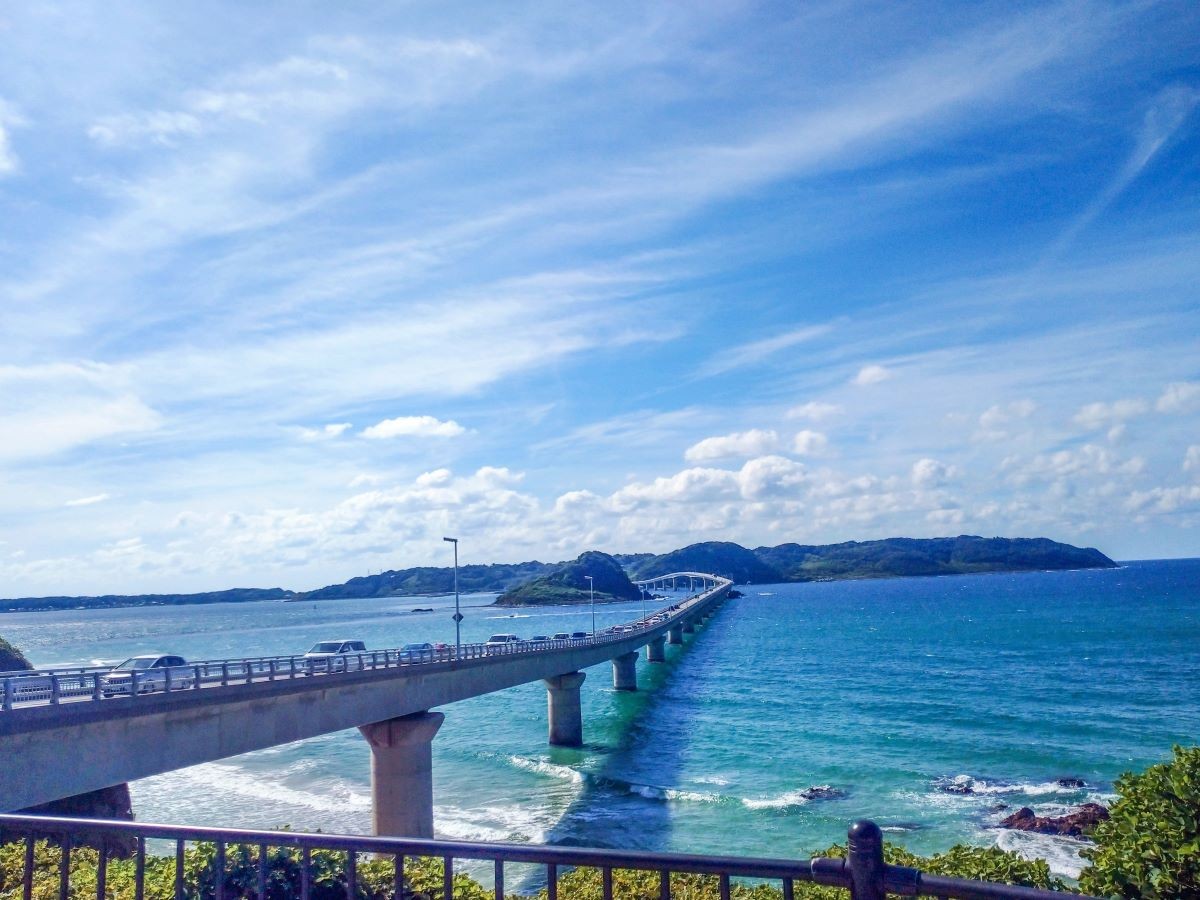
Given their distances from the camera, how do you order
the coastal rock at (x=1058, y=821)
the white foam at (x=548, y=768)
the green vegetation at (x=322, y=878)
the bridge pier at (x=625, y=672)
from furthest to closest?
the bridge pier at (x=625, y=672) < the white foam at (x=548, y=768) < the coastal rock at (x=1058, y=821) < the green vegetation at (x=322, y=878)

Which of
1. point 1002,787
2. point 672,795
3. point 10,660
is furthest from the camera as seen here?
point 10,660

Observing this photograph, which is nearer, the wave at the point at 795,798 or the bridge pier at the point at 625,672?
the wave at the point at 795,798

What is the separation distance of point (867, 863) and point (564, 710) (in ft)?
173

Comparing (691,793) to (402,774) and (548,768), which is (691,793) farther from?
(402,774)

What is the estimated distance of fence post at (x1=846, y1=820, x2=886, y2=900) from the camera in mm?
4004

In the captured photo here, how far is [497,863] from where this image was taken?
196 inches

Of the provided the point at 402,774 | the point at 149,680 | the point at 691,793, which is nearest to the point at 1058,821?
the point at 691,793

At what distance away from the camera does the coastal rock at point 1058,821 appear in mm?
32500

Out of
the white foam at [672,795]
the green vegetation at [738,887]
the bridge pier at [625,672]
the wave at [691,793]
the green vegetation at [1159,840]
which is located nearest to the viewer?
the green vegetation at [1159,840]

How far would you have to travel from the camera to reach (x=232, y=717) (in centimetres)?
2547

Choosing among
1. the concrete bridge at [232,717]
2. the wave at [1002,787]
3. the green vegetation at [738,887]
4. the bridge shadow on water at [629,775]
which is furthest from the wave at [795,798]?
the green vegetation at [738,887]

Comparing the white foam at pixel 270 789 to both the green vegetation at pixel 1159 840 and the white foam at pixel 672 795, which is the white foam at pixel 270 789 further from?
the green vegetation at pixel 1159 840

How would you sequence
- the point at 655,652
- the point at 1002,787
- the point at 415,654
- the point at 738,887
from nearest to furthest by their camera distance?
the point at 738,887
the point at 415,654
the point at 1002,787
the point at 655,652

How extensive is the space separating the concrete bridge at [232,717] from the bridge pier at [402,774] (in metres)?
0.04
